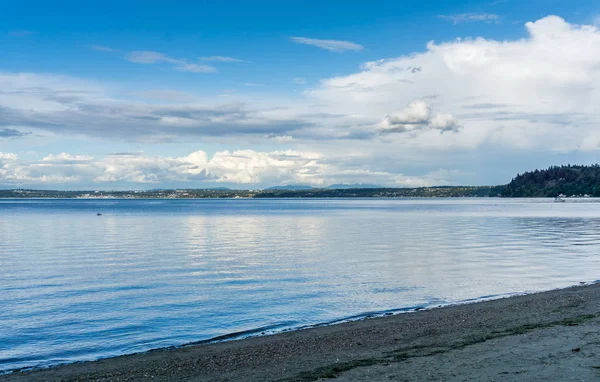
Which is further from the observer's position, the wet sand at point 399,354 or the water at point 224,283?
the water at point 224,283

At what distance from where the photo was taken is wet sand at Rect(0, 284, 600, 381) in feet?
39.1

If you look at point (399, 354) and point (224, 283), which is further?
point (224, 283)

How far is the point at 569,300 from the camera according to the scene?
22.4 metres

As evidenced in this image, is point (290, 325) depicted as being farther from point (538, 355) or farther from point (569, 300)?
point (569, 300)

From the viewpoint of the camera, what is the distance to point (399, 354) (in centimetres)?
1412

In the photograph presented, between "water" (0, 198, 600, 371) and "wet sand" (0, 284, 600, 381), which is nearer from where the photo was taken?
"wet sand" (0, 284, 600, 381)

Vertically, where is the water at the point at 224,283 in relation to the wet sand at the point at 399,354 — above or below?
below

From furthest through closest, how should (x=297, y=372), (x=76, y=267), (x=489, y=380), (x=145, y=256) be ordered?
1. (x=145, y=256)
2. (x=76, y=267)
3. (x=297, y=372)
4. (x=489, y=380)

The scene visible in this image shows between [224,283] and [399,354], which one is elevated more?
[399,354]

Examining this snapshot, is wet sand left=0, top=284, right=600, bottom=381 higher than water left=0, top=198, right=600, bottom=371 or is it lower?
higher

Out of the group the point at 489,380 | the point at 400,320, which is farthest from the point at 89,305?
the point at 489,380

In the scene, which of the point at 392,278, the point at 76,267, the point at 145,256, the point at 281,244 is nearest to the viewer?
the point at 392,278

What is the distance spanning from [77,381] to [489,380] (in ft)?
29.4

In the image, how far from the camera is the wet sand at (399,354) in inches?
469
